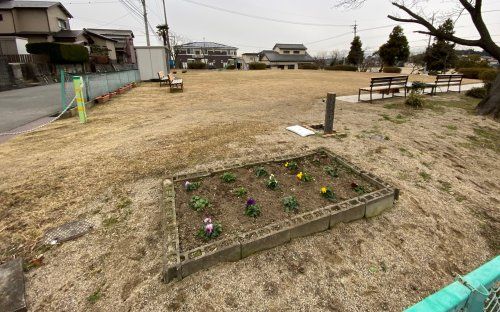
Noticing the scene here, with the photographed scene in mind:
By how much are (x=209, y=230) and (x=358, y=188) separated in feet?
6.92

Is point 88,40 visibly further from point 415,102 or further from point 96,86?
point 415,102

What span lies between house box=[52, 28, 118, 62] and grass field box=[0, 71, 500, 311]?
30.3m

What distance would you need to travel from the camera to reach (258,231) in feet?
8.53

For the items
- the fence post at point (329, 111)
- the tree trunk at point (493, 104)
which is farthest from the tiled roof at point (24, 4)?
the tree trunk at point (493, 104)

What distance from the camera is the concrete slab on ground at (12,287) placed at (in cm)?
199

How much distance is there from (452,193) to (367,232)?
6.51ft

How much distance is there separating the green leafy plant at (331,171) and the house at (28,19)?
122 feet

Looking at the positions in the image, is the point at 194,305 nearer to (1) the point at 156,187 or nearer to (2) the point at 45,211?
(1) the point at 156,187

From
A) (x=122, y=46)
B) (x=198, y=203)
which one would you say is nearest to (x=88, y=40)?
(x=122, y=46)

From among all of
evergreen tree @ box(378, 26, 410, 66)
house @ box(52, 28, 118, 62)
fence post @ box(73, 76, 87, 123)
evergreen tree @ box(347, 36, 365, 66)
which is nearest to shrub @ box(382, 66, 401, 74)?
evergreen tree @ box(378, 26, 410, 66)

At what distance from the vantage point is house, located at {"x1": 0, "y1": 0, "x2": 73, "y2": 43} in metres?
28.2

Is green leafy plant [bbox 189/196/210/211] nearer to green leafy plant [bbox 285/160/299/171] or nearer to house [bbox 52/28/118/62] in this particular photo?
green leafy plant [bbox 285/160/299/171]

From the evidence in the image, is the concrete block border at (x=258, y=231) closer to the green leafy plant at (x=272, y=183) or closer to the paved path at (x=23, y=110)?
the green leafy plant at (x=272, y=183)

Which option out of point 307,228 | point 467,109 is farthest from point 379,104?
point 307,228
